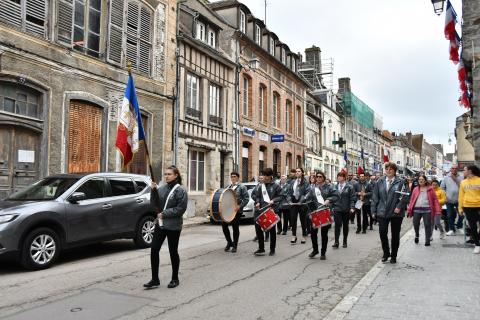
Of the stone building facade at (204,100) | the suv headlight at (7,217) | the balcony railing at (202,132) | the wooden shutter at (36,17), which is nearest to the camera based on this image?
the suv headlight at (7,217)

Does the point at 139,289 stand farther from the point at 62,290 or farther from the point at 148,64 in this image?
the point at 148,64

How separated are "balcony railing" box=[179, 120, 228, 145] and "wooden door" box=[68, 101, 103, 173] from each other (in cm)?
436

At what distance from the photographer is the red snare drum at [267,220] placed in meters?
8.94

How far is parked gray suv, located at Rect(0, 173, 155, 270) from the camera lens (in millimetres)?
7223

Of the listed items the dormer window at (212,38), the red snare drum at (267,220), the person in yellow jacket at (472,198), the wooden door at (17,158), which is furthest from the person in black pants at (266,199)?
the dormer window at (212,38)

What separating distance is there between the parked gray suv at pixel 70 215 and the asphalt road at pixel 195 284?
0.39 meters

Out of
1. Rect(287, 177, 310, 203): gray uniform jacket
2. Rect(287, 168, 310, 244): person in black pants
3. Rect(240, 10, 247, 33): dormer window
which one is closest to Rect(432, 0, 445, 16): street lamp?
Rect(287, 168, 310, 244): person in black pants

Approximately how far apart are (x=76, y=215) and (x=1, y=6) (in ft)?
20.9

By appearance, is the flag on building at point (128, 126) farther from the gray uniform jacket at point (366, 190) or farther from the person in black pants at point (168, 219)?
the gray uniform jacket at point (366, 190)

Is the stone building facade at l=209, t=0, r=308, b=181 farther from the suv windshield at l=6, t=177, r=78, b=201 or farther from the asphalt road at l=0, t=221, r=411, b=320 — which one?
the suv windshield at l=6, t=177, r=78, b=201

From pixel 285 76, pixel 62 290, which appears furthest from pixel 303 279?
pixel 285 76

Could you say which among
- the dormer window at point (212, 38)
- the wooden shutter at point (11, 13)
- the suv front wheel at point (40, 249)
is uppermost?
the dormer window at point (212, 38)

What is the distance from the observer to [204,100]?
19.7 meters

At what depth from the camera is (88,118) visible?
13.6 meters
